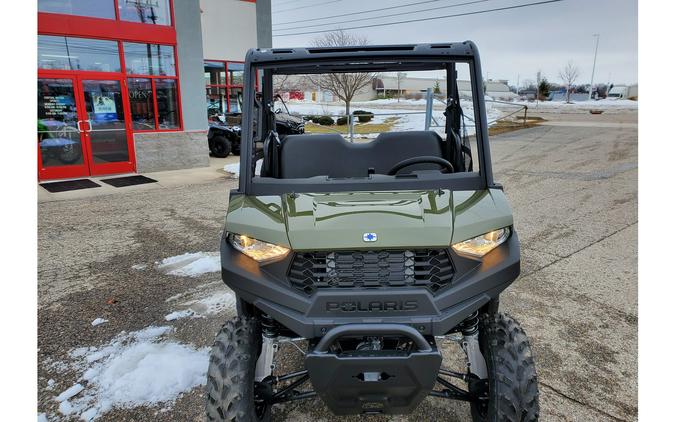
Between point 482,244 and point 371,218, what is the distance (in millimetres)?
546

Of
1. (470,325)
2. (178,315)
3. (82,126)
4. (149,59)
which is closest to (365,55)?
(470,325)

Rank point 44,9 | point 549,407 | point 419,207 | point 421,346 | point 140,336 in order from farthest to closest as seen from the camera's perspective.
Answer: point 44,9
point 140,336
point 549,407
point 419,207
point 421,346

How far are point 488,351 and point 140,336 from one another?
107 inches

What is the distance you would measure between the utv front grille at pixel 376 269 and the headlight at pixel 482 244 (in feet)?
0.28

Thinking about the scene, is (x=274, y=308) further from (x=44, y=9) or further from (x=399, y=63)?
(x=44, y=9)

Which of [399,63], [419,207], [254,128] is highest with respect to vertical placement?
[399,63]

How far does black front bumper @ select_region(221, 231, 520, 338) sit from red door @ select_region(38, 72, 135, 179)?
10.4 metres

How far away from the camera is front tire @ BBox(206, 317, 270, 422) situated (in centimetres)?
217

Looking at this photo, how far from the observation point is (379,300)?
208 centimetres

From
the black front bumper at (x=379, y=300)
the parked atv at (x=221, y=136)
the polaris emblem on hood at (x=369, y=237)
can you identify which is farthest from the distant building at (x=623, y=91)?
the polaris emblem on hood at (x=369, y=237)

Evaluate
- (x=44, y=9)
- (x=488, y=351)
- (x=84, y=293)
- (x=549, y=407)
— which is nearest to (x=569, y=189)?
(x=549, y=407)

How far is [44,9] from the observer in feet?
32.8

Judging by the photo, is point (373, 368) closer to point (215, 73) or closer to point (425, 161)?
point (425, 161)

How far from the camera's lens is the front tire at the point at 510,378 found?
2207 millimetres
